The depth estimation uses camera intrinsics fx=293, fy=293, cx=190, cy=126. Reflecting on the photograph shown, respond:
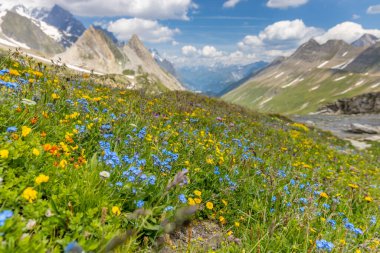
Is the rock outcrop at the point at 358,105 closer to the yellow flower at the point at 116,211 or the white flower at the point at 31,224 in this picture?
the yellow flower at the point at 116,211

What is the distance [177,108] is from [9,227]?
31.5ft

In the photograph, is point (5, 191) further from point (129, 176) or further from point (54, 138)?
point (54, 138)

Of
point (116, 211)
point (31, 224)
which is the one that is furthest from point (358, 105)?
point (31, 224)

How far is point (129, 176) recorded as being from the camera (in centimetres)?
384

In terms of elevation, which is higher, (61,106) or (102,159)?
(61,106)

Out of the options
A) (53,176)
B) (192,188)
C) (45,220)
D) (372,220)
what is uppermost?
(53,176)

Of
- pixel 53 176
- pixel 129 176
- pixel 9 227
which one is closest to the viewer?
pixel 9 227

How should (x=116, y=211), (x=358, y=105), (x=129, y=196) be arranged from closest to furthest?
(x=116, y=211)
(x=129, y=196)
(x=358, y=105)

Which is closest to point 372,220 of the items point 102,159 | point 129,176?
point 129,176

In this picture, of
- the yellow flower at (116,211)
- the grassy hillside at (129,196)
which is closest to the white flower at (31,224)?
the grassy hillside at (129,196)

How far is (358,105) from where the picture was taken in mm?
93375

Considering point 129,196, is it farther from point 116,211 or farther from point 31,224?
point 31,224

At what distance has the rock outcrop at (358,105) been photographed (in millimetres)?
89694

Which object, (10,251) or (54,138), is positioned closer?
(10,251)
